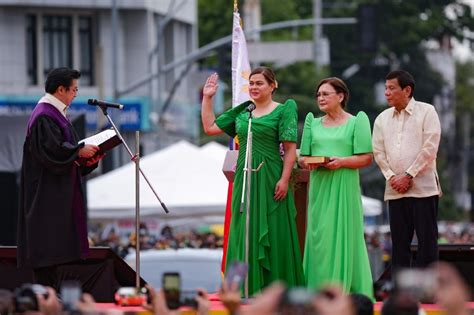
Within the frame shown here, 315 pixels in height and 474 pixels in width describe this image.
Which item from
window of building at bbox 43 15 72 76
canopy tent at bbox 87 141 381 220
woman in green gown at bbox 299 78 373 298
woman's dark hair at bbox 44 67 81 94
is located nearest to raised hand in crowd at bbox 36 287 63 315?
woman's dark hair at bbox 44 67 81 94

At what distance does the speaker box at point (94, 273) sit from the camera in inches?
523

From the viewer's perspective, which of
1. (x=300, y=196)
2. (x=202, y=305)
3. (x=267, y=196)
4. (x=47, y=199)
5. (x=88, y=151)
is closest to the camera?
(x=202, y=305)

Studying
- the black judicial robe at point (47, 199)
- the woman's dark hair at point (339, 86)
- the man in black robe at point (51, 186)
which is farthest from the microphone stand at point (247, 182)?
the black judicial robe at point (47, 199)

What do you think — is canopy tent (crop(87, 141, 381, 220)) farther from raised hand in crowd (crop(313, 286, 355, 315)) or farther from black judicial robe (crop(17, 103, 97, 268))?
raised hand in crowd (crop(313, 286, 355, 315))

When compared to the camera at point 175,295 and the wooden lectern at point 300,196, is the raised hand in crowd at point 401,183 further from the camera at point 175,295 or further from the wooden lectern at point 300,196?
the camera at point 175,295

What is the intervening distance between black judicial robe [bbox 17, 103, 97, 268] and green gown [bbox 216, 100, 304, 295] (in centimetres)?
117

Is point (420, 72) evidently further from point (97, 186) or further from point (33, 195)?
point (33, 195)

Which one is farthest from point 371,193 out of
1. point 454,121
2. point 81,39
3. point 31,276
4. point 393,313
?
point 393,313

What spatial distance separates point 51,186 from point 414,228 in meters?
2.62

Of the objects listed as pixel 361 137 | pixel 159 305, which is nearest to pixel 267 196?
pixel 361 137

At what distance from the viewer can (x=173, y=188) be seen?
25.9 metres

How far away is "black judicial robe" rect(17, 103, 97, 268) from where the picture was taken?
11.9m

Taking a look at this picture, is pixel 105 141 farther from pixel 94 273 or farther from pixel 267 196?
pixel 94 273

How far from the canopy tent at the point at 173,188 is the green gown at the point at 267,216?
12.8 m
